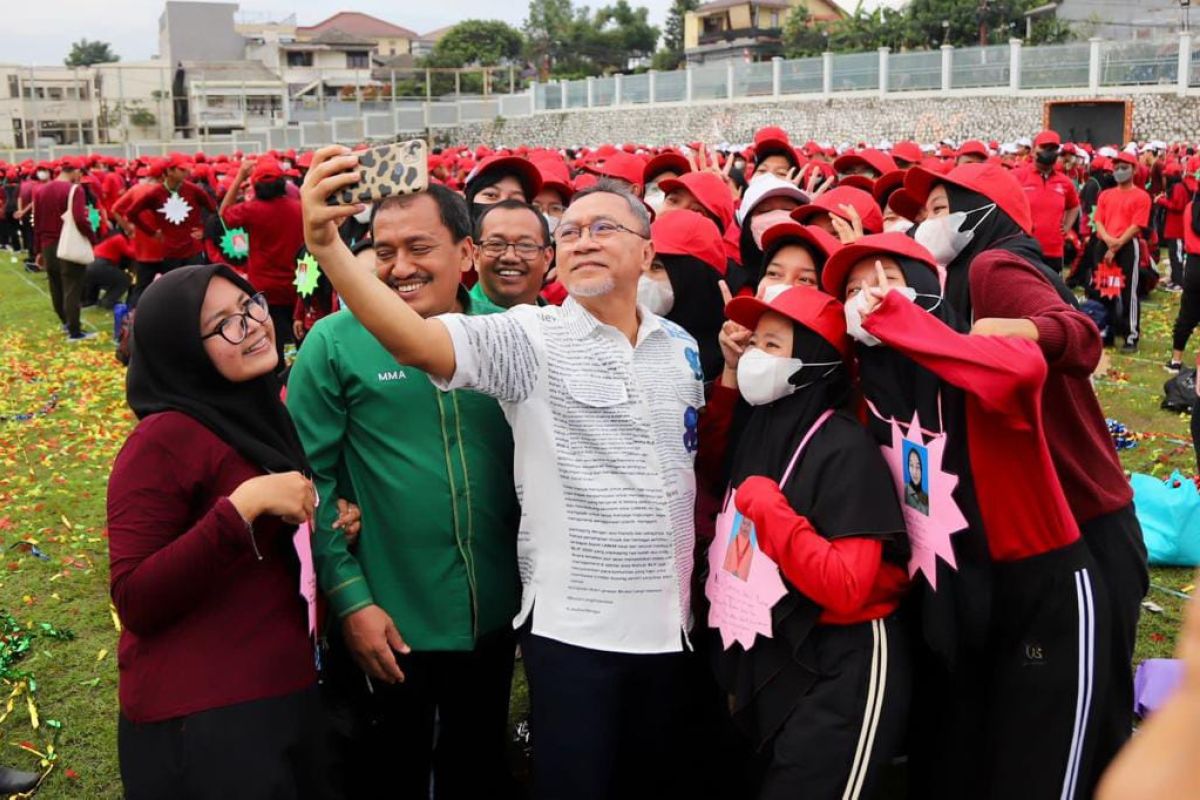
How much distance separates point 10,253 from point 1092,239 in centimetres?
2310

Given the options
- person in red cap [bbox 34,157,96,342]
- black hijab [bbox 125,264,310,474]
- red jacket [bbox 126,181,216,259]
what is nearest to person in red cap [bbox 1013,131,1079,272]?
black hijab [bbox 125,264,310,474]

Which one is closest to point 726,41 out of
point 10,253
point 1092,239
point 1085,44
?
point 1085,44

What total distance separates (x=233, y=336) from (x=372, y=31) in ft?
371

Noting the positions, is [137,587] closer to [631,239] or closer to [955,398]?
[631,239]

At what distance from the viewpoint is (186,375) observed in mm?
2512

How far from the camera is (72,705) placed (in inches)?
182

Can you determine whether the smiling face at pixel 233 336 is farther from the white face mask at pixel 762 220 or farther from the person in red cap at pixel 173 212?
the person in red cap at pixel 173 212

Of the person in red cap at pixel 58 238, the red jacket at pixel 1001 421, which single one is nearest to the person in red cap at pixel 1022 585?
the red jacket at pixel 1001 421

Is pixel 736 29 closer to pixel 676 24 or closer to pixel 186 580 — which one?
pixel 676 24

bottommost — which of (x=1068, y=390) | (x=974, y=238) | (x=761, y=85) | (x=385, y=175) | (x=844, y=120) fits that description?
(x=1068, y=390)

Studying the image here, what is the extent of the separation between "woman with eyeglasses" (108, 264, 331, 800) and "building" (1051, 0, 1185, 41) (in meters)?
42.8

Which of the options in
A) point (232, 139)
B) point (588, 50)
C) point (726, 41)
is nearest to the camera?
point (232, 139)

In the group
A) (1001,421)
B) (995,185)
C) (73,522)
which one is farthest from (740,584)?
(73,522)

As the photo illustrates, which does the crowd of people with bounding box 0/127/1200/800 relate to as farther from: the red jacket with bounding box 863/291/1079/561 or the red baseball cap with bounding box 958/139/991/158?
the red baseball cap with bounding box 958/139/991/158
